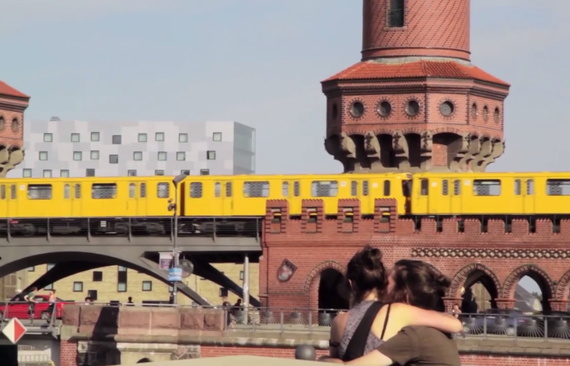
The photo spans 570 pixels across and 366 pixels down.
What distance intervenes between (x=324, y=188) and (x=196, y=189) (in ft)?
17.2

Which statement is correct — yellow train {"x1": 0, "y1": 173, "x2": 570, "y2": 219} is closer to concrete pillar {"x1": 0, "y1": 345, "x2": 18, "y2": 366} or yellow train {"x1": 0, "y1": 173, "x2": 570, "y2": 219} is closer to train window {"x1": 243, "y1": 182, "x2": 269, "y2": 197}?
train window {"x1": 243, "y1": 182, "x2": 269, "y2": 197}

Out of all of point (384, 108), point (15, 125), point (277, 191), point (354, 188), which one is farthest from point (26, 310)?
point (15, 125)

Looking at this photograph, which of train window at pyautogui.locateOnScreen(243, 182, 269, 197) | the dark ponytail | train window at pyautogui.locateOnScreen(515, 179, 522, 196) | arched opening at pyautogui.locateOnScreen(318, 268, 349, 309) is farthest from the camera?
arched opening at pyautogui.locateOnScreen(318, 268, 349, 309)

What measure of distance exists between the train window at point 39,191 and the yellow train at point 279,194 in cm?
1

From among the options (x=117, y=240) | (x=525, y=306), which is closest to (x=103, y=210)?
(x=117, y=240)

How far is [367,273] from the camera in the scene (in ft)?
37.2

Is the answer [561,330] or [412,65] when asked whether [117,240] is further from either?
[561,330]

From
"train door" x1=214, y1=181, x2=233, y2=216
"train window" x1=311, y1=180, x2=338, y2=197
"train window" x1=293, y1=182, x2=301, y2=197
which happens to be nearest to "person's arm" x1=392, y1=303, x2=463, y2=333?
"train window" x1=311, y1=180, x2=338, y2=197

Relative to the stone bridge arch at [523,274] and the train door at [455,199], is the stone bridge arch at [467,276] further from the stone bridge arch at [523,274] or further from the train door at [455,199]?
the train door at [455,199]

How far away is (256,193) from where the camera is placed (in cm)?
6334

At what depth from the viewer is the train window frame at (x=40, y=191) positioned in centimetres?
6556

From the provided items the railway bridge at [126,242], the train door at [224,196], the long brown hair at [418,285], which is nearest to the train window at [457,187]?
the railway bridge at [126,242]

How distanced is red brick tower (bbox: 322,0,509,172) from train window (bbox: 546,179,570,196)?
616 centimetres

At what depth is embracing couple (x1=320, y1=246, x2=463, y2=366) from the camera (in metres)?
10.5
